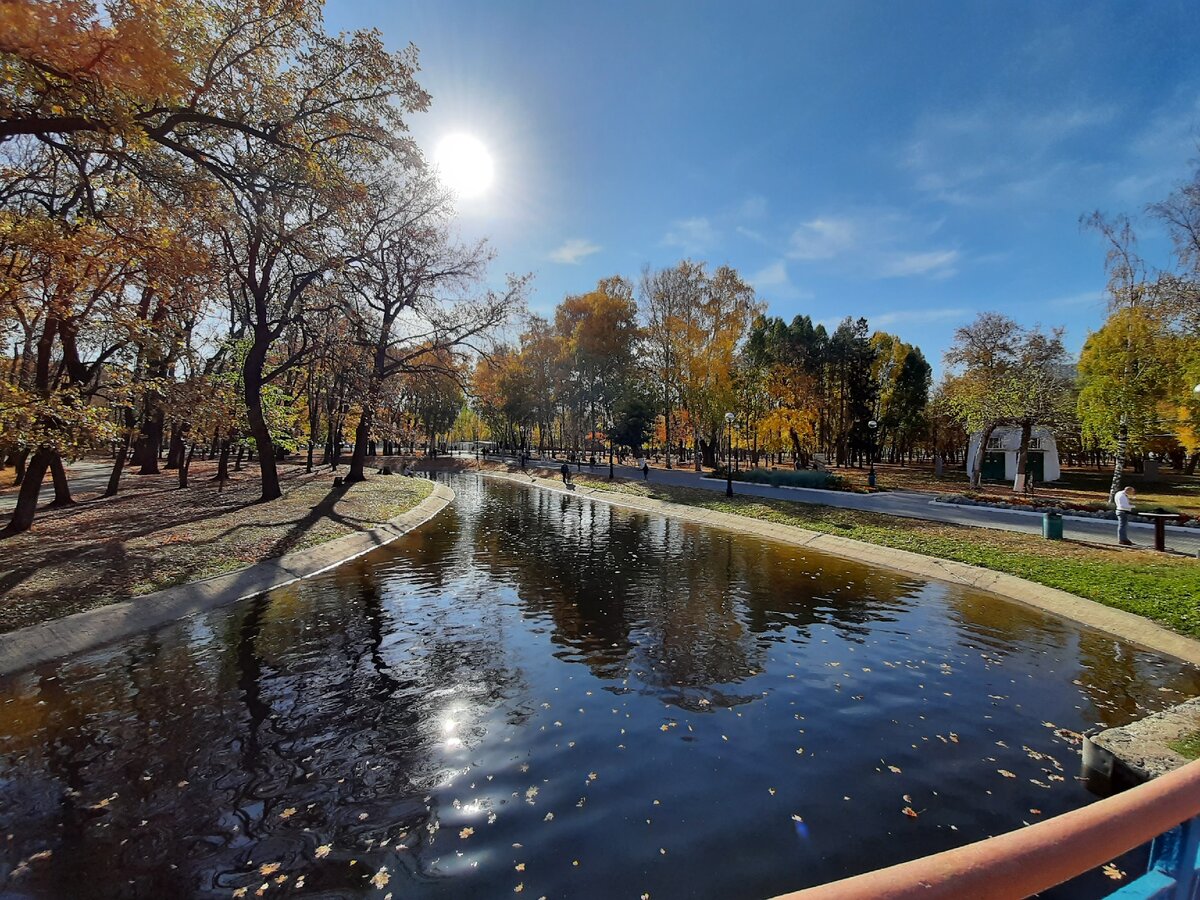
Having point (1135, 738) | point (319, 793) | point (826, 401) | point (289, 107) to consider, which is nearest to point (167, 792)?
point (319, 793)

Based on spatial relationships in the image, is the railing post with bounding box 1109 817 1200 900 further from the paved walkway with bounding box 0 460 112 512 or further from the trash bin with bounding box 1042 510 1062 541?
the paved walkway with bounding box 0 460 112 512

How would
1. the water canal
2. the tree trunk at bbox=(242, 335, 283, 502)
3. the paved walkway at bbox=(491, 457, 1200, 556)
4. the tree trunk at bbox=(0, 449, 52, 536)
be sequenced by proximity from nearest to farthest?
the water canal → the tree trunk at bbox=(0, 449, 52, 536) → the paved walkway at bbox=(491, 457, 1200, 556) → the tree trunk at bbox=(242, 335, 283, 502)

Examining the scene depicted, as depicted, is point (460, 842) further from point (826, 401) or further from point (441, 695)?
point (826, 401)

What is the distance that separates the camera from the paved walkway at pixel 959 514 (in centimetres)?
1620

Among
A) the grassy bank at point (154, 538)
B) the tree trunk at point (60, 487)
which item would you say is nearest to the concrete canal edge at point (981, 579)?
the grassy bank at point (154, 538)

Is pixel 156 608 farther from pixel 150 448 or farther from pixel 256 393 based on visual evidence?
pixel 150 448

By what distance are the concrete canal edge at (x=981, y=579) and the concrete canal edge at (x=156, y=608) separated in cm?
1451

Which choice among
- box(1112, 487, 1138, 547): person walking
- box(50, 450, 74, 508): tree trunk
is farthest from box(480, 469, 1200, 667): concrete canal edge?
box(50, 450, 74, 508): tree trunk

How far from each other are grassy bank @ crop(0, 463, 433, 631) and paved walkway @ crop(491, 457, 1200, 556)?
1970 centimetres

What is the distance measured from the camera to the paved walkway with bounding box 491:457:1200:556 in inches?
638

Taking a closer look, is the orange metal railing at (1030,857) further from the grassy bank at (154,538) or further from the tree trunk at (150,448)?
the tree trunk at (150,448)

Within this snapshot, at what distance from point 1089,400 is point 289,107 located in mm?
35753

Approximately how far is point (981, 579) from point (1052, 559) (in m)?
2.45

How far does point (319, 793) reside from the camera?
5227mm
